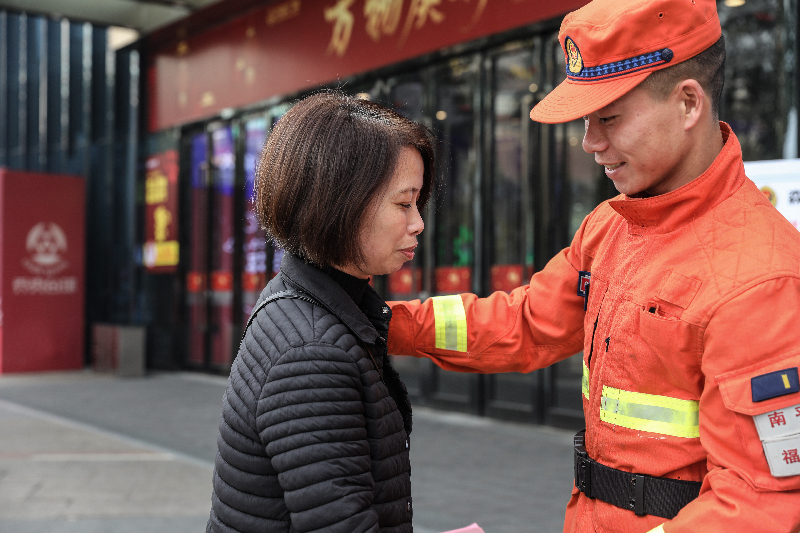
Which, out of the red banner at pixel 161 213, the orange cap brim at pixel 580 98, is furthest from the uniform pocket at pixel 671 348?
the red banner at pixel 161 213

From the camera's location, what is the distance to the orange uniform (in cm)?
122

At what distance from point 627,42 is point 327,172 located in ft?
1.95

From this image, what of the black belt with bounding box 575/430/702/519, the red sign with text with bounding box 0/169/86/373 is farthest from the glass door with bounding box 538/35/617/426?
the red sign with text with bounding box 0/169/86/373

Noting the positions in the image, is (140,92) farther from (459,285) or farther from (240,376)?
(240,376)

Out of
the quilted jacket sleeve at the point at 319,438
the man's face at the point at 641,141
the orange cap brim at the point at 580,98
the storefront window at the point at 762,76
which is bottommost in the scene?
the quilted jacket sleeve at the point at 319,438

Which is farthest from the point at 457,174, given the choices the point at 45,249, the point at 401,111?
the point at 45,249

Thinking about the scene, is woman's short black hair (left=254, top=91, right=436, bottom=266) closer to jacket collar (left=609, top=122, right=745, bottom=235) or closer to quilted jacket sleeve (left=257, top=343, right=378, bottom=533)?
quilted jacket sleeve (left=257, top=343, right=378, bottom=533)

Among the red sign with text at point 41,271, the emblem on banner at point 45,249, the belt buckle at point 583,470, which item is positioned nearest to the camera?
the belt buckle at point 583,470

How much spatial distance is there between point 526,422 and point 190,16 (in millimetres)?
7334

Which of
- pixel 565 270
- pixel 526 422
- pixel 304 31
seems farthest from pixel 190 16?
pixel 565 270

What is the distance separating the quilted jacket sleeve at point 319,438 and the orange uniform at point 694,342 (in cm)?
51

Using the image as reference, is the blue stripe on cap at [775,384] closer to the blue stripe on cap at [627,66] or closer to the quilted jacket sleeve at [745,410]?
the quilted jacket sleeve at [745,410]

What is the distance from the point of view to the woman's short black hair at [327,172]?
137 centimetres

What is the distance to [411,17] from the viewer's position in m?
7.89
